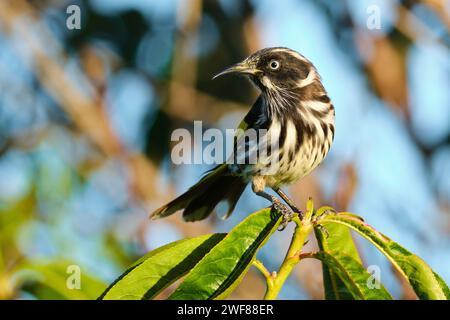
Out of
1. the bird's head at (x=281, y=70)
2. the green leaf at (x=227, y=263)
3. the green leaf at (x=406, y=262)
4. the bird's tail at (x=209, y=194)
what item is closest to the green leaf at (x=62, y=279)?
the green leaf at (x=227, y=263)

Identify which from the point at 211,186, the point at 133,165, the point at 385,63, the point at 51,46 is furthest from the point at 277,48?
the point at 51,46

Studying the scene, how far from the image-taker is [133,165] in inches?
236

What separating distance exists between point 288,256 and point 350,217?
36 centimetres

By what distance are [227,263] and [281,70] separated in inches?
102

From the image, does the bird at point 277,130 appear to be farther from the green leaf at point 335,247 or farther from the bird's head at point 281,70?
the green leaf at point 335,247

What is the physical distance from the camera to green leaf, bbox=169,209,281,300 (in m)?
2.30

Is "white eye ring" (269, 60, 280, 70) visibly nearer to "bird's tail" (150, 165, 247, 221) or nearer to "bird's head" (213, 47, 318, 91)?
"bird's head" (213, 47, 318, 91)

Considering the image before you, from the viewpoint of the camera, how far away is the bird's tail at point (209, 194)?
4922mm

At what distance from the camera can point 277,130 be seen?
4.55 m

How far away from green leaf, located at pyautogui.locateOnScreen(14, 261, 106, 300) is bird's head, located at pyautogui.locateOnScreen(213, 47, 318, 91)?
1.88 meters

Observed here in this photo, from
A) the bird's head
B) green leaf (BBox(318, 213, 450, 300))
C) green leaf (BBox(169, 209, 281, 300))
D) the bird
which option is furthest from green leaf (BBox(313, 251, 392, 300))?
the bird's head

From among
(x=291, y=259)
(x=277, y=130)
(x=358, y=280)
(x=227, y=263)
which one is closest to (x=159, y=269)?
(x=227, y=263)

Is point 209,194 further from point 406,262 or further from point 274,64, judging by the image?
point 406,262

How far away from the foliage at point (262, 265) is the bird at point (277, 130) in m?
1.76
